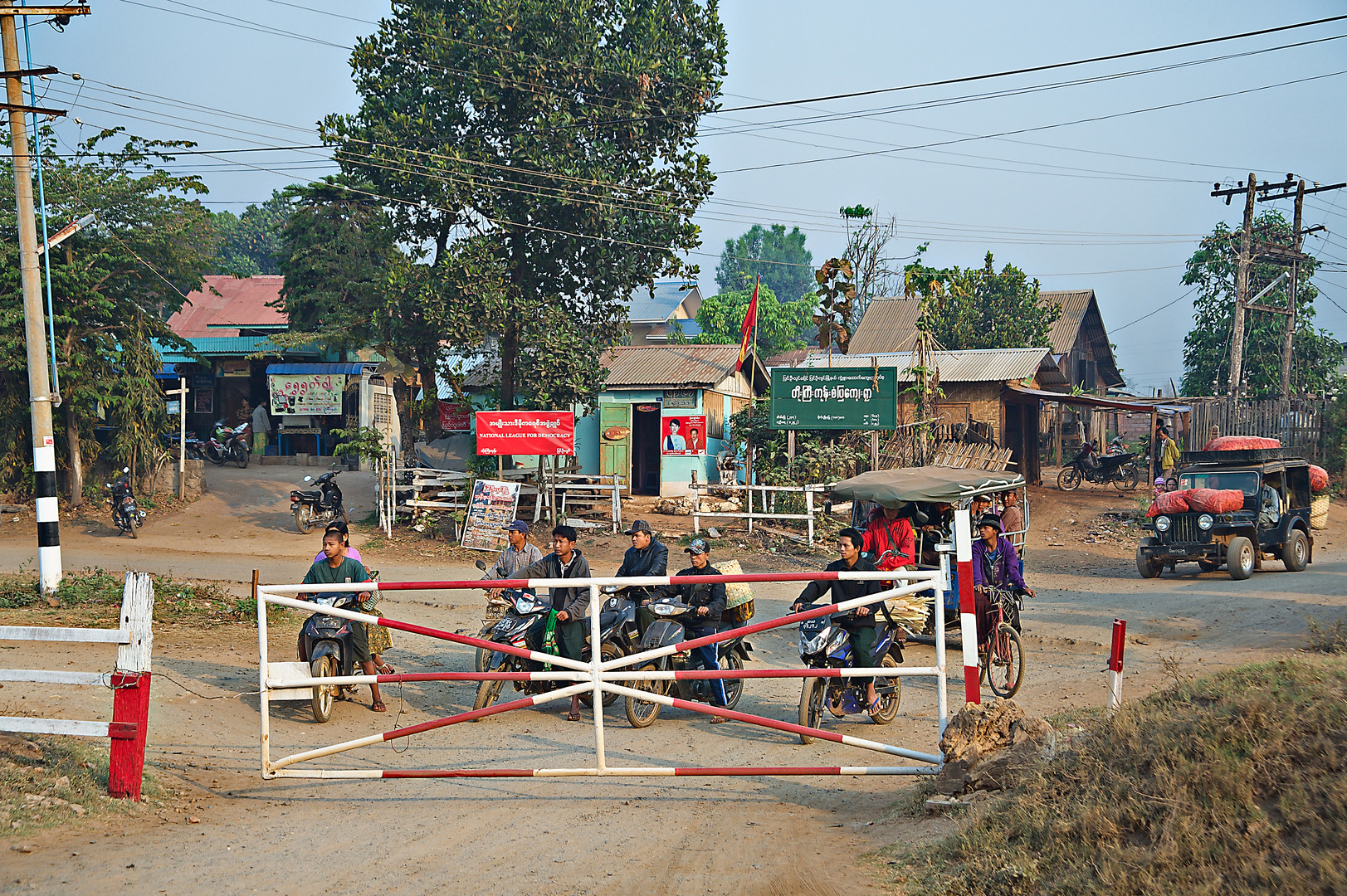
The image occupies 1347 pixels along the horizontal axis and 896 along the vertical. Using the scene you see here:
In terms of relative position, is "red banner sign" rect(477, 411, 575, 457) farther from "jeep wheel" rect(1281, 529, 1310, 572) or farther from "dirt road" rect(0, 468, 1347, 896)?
"jeep wheel" rect(1281, 529, 1310, 572)

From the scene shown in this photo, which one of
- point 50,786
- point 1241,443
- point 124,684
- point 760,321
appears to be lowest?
point 50,786

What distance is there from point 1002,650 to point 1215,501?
9.21m

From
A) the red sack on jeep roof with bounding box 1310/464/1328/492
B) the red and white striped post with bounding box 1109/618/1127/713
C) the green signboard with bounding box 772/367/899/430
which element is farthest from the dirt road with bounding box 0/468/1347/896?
the green signboard with bounding box 772/367/899/430

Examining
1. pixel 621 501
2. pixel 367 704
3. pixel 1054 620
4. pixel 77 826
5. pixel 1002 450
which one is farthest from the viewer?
pixel 621 501

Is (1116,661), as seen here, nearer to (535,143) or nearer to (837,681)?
(837,681)

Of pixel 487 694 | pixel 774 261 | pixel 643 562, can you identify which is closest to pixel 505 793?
pixel 487 694

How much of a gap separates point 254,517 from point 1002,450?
17.4 metres

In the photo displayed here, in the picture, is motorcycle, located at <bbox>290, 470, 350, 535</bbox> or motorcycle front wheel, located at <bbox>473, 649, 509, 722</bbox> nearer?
motorcycle front wheel, located at <bbox>473, 649, 509, 722</bbox>

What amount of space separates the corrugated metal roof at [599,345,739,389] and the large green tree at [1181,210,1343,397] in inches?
702

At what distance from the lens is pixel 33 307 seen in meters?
12.2

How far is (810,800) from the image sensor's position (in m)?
5.81

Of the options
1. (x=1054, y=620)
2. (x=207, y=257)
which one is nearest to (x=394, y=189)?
(x=207, y=257)

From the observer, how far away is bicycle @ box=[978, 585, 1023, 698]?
8.65 meters

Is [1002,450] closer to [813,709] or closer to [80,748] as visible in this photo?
[813,709]
